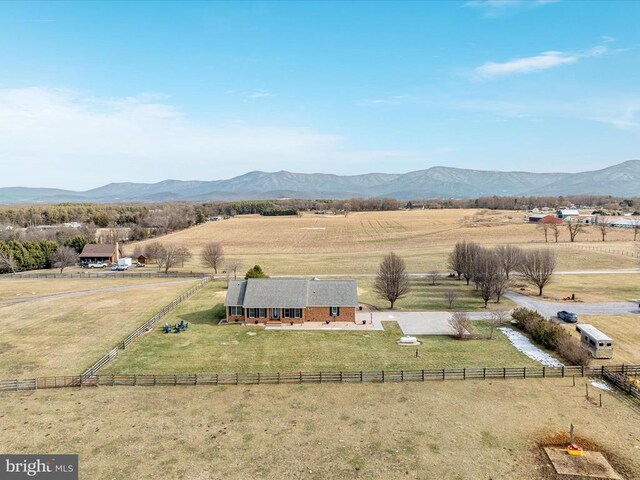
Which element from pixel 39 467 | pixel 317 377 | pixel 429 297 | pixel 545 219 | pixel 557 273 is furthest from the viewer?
pixel 545 219

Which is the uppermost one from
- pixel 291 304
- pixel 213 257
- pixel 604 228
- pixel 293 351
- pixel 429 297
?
pixel 604 228

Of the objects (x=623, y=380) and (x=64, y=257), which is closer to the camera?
(x=623, y=380)

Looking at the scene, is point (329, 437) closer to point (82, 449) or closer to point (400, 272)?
point (82, 449)

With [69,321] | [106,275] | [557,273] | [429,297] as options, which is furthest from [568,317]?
[106,275]

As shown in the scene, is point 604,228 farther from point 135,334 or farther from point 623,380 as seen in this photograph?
point 135,334

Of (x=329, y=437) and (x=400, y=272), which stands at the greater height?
(x=400, y=272)

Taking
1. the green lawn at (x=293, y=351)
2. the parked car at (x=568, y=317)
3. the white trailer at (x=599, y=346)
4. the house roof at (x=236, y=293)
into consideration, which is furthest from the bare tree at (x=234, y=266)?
the white trailer at (x=599, y=346)

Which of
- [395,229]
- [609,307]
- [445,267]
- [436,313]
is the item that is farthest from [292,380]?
[395,229]
